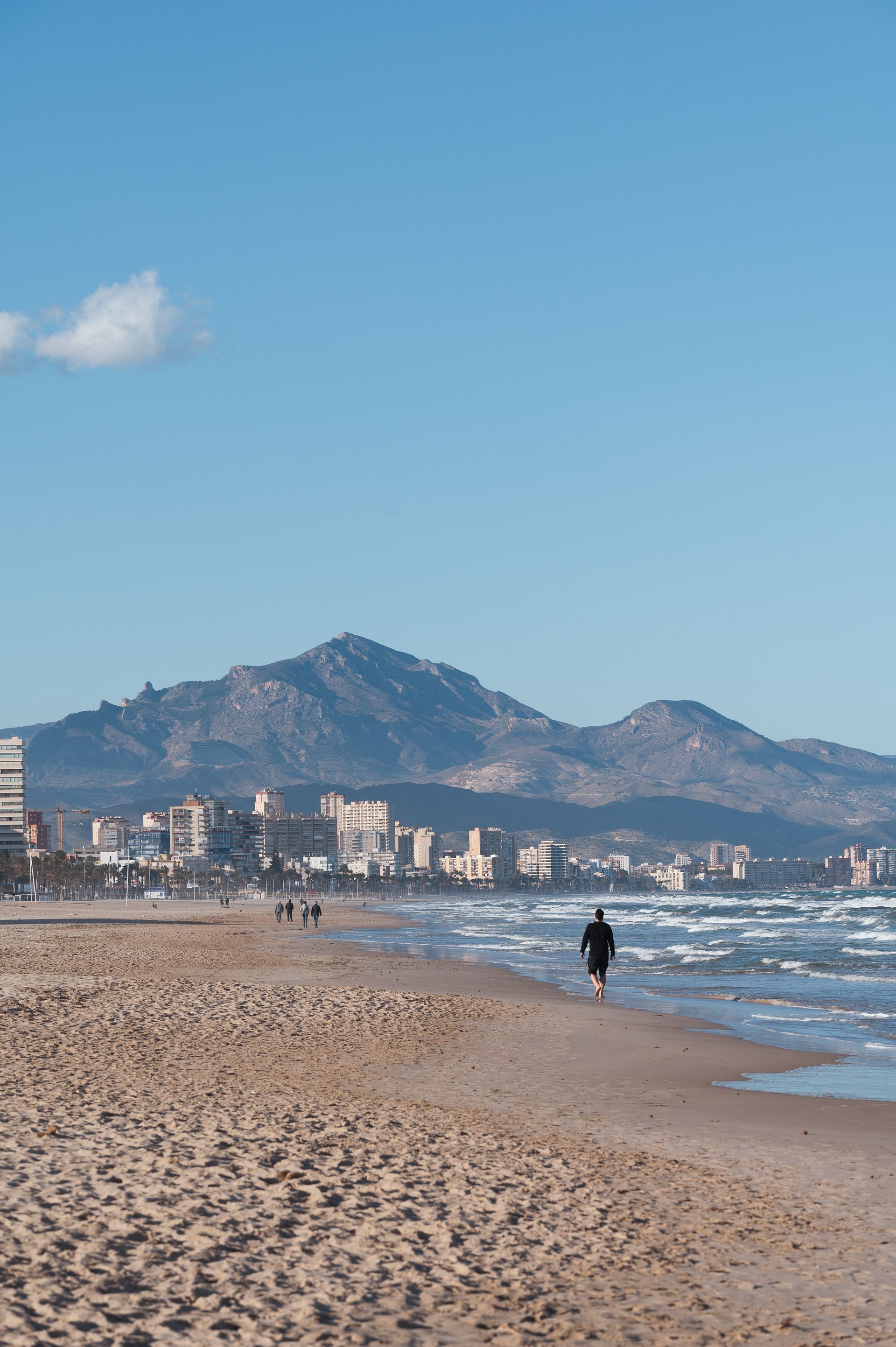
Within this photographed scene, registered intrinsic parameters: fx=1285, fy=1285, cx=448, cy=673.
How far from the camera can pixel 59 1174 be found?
7.70 m

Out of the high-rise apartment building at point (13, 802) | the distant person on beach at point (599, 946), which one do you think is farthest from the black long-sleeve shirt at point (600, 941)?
the high-rise apartment building at point (13, 802)

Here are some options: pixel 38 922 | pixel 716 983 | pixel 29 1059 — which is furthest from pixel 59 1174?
pixel 38 922

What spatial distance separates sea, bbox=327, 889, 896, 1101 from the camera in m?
16.0

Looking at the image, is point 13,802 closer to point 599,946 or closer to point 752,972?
point 752,972

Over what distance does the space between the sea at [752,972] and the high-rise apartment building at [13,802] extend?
112498 millimetres

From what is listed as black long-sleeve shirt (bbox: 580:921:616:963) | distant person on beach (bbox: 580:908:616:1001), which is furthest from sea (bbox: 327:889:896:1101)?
black long-sleeve shirt (bbox: 580:921:616:963)

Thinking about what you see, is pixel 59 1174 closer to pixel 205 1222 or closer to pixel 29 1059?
pixel 205 1222

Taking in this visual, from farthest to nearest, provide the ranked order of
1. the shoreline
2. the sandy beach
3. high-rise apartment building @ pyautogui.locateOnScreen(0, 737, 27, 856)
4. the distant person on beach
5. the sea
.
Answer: high-rise apartment building @ pyautogui.locateOnScreen(0, 737, 27, 856)
the distant person on beach
the sea
the shoreline
the sandy beach

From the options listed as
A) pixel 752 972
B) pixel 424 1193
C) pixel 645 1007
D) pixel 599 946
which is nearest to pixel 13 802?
pixel 752 972

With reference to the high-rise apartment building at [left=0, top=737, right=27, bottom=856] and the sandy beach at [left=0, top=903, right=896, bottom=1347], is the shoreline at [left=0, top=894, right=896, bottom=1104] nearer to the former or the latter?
the sandy beach at [left=0, top=903, right=896, bottom=1347]

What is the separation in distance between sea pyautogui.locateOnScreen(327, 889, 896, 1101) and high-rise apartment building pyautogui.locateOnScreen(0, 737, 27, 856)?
369ft

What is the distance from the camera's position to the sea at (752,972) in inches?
632

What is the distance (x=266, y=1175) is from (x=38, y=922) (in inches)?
2605

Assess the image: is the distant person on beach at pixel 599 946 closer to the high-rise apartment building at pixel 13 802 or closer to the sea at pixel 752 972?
the sea at pixel 752 972
